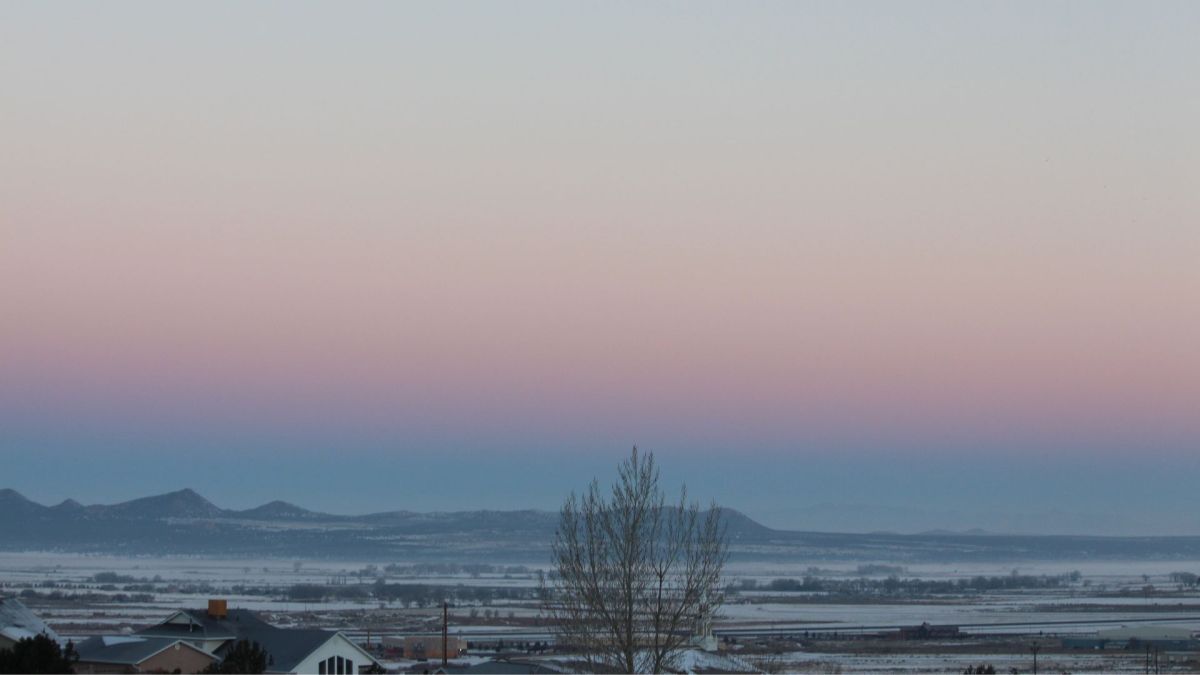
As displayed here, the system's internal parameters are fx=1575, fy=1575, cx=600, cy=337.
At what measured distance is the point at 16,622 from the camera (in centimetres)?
3650

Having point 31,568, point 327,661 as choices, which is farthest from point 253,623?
point 31,568

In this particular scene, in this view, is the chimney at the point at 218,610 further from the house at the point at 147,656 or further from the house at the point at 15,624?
the house at the point at 15,624

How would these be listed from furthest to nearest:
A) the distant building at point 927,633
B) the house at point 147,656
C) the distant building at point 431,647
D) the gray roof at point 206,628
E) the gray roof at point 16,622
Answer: the distant building at point 927,633, the distant building at point 431,647, the gray roof at point 206,628, the gray roof at point 16,622, the house at point 147,656

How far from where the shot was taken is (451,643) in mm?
65500

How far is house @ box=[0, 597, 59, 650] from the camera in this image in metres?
34.5

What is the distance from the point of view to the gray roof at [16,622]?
35188 millimetres

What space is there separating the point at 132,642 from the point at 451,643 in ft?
98.0

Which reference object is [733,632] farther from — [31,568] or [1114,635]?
[31,568]

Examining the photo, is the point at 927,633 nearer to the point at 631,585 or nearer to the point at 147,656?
the point at 147,656

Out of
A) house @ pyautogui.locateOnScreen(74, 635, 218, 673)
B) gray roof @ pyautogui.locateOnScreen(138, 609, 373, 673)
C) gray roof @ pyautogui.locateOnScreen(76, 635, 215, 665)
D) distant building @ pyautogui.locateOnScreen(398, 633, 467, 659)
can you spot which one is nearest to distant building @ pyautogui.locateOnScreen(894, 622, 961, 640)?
distant building @ pyautogui.locateOnScreen(398, 633, 467, 659)

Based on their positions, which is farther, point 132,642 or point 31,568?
point 31,568

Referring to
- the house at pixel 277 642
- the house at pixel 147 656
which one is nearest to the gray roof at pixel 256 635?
the house at pixel 277 642

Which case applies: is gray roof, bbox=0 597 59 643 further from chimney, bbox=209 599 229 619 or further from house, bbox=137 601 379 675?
chimney, bbox=209 599 229 619

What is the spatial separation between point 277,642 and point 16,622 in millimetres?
5992
